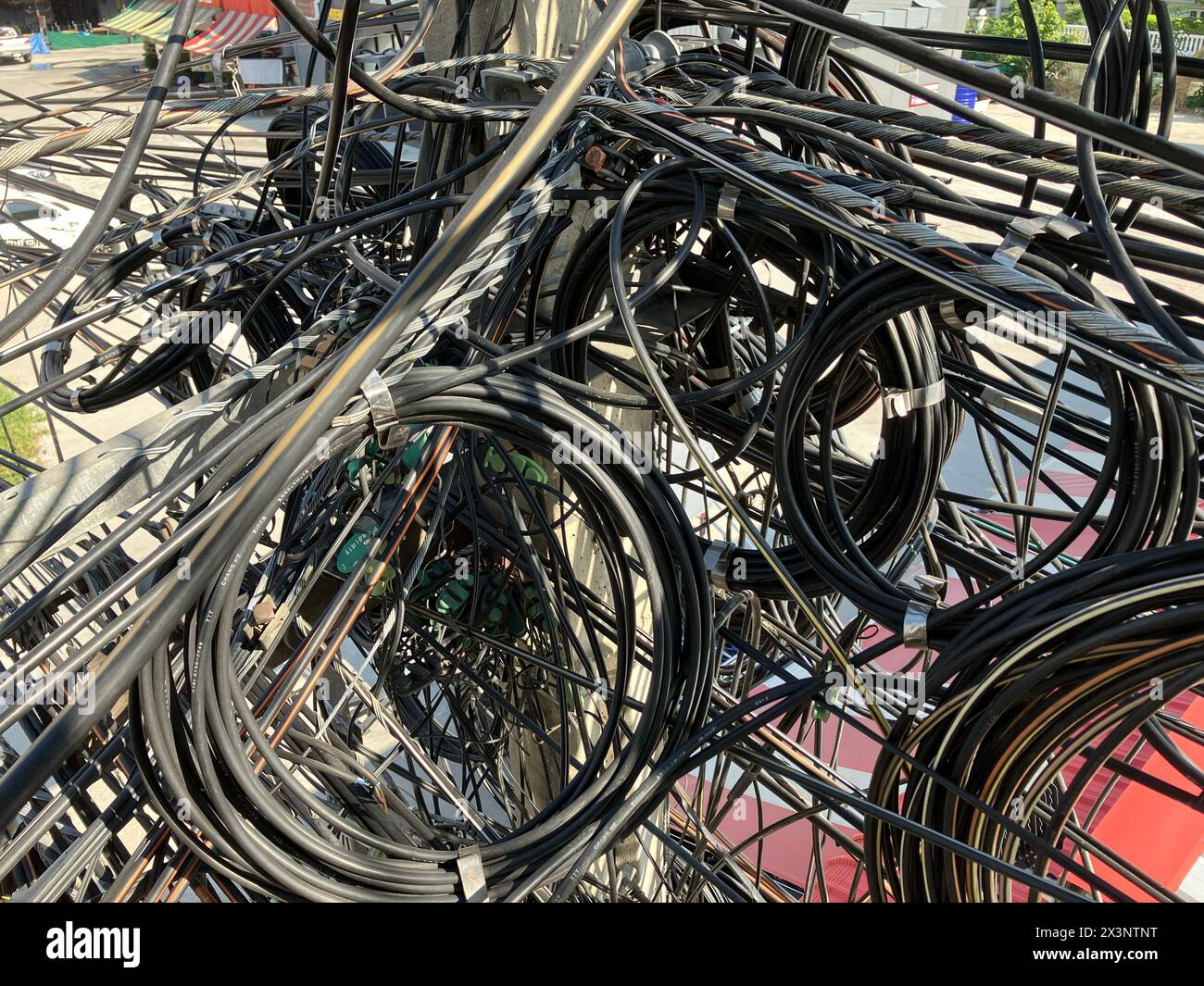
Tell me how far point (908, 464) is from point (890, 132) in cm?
60

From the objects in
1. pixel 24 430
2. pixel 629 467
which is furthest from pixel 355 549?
pixel 24 430

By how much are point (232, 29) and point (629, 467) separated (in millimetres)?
20207

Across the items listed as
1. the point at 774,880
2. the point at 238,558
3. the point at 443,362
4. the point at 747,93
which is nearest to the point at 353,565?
the point at 443,362

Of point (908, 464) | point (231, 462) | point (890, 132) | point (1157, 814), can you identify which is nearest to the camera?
point (231, 462)


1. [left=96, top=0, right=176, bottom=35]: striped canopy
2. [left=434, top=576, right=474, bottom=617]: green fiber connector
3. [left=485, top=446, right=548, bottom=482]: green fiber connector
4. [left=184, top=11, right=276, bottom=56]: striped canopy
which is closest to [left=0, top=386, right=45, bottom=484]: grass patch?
[left=434, top=576, right=474, bottom=617]: green fiber connector

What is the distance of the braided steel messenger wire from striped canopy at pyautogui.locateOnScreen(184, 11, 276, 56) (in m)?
16.9

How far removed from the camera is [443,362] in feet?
6.04

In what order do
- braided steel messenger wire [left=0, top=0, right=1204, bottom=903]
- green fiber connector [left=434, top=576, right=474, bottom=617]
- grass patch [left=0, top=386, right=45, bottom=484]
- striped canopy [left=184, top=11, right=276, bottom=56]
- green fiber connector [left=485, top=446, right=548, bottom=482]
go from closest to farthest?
braided steel messenger wire [left=0, top=0, right=1204, bottom=903] → green fiber connector [left=485, top=446, right=548, bottom=482] → green fiber connector [left=434, top=576, right=474, bottom=617] → grass patch [left=0, top=386, right=45, bottom=484] → striped canopy [left=184, top=11, right=276, bottom=56]

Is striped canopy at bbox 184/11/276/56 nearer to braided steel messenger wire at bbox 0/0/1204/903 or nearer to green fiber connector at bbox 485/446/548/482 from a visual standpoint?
braided steel messenger wire at bbox 0/0/1204/903

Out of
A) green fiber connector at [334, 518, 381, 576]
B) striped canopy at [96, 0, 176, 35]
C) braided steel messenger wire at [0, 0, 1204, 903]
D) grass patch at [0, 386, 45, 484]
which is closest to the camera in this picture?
braided steel messenger wire at [0, 0, 1204, 903]

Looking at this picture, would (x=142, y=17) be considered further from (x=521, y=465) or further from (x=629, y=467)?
(x=629, y=467)

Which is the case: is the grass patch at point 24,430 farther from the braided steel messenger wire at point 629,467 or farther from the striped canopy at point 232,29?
the striped canopy at point 232,29

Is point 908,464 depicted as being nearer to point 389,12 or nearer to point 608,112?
point 608,112

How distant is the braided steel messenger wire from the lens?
48.9 inches
